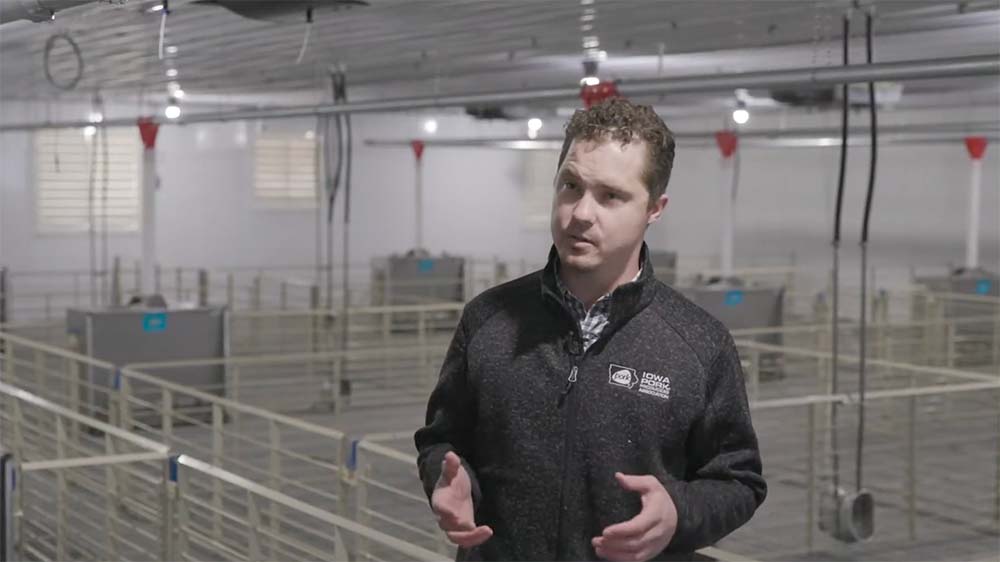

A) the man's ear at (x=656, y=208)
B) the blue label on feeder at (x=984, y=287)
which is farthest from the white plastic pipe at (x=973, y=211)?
the man's ear at (x=656, y=208)

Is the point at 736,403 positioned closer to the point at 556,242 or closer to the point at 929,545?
the point at 556,242

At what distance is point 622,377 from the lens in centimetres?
152

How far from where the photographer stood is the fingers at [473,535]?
4.82ft

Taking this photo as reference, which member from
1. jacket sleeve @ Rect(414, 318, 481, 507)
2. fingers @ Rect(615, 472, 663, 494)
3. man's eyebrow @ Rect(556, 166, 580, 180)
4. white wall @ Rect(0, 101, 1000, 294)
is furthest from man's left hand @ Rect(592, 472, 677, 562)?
white wall @ Rect(0, 101, 1000, 294)

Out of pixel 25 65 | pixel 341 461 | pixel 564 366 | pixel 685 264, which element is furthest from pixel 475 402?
pixel 685 264

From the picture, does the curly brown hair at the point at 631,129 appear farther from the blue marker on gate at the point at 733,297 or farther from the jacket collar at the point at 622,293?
the blue marker on gate at the point at 733,297

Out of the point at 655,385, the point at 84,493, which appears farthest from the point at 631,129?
the point at 84,493

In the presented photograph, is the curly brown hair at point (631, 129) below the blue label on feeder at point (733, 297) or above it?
above

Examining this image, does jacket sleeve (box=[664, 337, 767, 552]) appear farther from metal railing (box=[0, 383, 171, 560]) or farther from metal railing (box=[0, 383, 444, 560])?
metal railing (box=[0, 383, 171, 560])

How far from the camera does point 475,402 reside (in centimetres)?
160

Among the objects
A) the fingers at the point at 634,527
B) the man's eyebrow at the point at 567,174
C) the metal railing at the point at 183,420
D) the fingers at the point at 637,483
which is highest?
the man's eyebrow at the point at 567,174

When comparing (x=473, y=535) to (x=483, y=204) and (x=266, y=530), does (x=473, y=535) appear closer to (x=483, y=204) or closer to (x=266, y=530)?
(x=266, y=530)

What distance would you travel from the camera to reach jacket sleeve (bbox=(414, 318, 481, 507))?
1.61 meters

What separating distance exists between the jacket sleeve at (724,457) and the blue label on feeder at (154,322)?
21.8 feet
